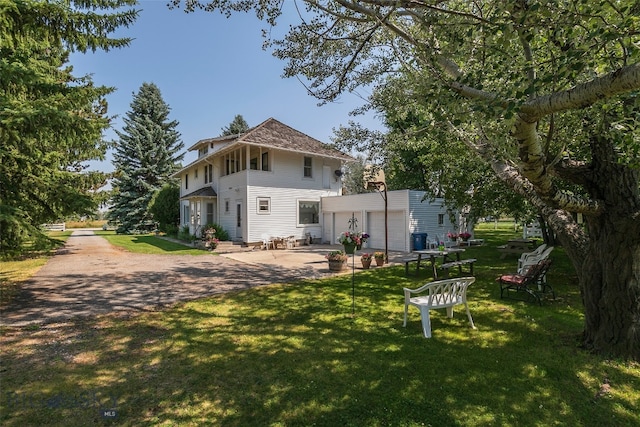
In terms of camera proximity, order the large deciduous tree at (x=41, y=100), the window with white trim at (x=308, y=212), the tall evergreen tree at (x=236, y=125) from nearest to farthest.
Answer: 1. the large deciduous tree at (x=41, y=100)
2. the window with white trim at (x=308, y=212)
3. the tall evergreen tree at (x=236, y=125)

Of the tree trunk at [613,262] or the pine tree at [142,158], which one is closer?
the tree trunk at [613,262]

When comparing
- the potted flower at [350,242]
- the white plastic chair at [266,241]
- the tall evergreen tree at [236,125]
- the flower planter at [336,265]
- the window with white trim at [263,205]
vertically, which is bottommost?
the flower planter at [336,265]

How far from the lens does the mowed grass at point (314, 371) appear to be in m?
3.19

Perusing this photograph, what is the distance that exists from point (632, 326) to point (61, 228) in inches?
2090

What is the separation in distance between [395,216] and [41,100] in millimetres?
14971

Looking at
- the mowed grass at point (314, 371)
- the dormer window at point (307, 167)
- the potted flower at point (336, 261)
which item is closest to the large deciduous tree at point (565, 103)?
the mowed grass at point (314, 371)

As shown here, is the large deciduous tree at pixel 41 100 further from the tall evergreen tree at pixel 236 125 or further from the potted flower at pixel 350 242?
the tall evergreen tree at pixel 236 125

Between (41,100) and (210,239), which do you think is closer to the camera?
(41,100)

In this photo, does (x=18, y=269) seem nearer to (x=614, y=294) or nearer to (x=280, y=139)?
(x=280, y=139)

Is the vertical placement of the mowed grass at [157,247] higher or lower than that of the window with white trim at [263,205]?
lower

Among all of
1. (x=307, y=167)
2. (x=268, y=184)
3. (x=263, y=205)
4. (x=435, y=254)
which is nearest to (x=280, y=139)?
(x=307, y=167)

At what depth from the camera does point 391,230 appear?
17844 mm

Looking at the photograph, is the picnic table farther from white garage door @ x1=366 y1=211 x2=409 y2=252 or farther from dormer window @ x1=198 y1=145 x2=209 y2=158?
dormer window @ x1=198 y1=145 x2=209 y2=158

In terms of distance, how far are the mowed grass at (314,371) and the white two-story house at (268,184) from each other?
1283 centimetres
